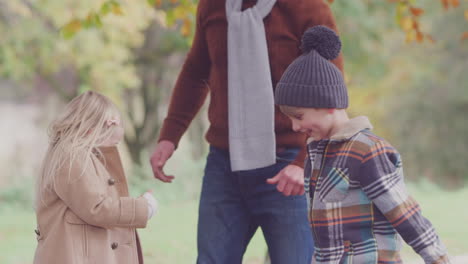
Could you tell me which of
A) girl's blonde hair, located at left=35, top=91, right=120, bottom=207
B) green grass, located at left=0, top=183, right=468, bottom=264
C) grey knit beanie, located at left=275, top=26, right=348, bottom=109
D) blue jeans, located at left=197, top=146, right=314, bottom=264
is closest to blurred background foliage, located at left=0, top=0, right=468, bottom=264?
green grass, located at left=0, top=183, right=468, bottom=264

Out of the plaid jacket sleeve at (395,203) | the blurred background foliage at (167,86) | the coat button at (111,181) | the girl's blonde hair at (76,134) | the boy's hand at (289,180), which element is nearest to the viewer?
the plaid jacket sleeve at (395,203)

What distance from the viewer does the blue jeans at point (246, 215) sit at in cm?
275

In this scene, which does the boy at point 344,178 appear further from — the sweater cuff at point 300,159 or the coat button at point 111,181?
the coat button at point 111,181

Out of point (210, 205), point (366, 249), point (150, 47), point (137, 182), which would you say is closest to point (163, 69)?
point (150, 47)

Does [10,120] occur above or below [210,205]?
above

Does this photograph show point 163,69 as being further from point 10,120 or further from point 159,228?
point 10,120

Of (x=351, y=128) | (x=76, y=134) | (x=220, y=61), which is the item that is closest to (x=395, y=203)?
(x=351, y=128)

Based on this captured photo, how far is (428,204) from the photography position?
8.35 metres

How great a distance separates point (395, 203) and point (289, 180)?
615mm

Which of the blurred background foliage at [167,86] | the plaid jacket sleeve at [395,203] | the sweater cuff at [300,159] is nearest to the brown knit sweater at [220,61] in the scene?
the sweater cuff at [300,159]

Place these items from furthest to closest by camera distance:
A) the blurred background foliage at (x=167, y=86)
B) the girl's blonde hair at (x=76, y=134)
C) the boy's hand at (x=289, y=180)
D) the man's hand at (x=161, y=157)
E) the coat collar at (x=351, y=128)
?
1. the blurred background foliage at (x=167, y=86)
2. the man's hand at (x=161, y=157)
3. the girl's blonde hair at (x=76, y=134)
4. the boy's hand at (x=289, y=180)
5. the coat collar at (x=351, y=128)

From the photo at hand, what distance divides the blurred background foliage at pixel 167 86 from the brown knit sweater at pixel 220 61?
1.69 meters

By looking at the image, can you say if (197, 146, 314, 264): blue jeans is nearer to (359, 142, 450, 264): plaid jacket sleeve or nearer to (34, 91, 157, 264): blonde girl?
(34, 91, 157, 264): blonde girl

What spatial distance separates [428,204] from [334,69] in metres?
6.55
